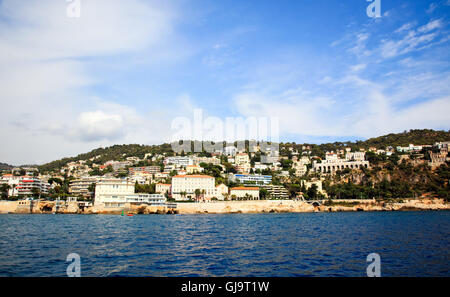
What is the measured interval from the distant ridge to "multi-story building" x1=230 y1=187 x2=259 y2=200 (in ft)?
263

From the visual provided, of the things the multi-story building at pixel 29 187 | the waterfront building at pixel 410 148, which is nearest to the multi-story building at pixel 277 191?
the waterfront building at pixel 410 148

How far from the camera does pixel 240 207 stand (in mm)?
73688

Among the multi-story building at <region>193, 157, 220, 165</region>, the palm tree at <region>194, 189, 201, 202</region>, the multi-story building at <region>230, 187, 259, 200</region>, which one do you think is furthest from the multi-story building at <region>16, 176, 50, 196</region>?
the multi-story building at <region>193, 157, 220, 165</region>

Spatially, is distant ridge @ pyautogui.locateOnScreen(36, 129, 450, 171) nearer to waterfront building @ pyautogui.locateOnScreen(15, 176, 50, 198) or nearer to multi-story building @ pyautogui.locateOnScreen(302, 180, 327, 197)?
multi-story building @ pyautogui.locateOnScreen(302, 180, 327, 197)

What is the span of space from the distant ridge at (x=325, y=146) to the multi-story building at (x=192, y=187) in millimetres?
76427

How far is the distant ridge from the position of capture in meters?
140

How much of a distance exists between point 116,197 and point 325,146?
13538 cm

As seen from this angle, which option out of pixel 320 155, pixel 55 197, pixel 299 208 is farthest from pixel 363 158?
pixel 55 197

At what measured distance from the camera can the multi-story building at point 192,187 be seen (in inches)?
3307

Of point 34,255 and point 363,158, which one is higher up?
point 363,158

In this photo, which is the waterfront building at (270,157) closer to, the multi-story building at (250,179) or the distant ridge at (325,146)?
the distant ridge at (325,146)

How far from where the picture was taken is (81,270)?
1279cm

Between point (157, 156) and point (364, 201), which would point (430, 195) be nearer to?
point (364, 201)
